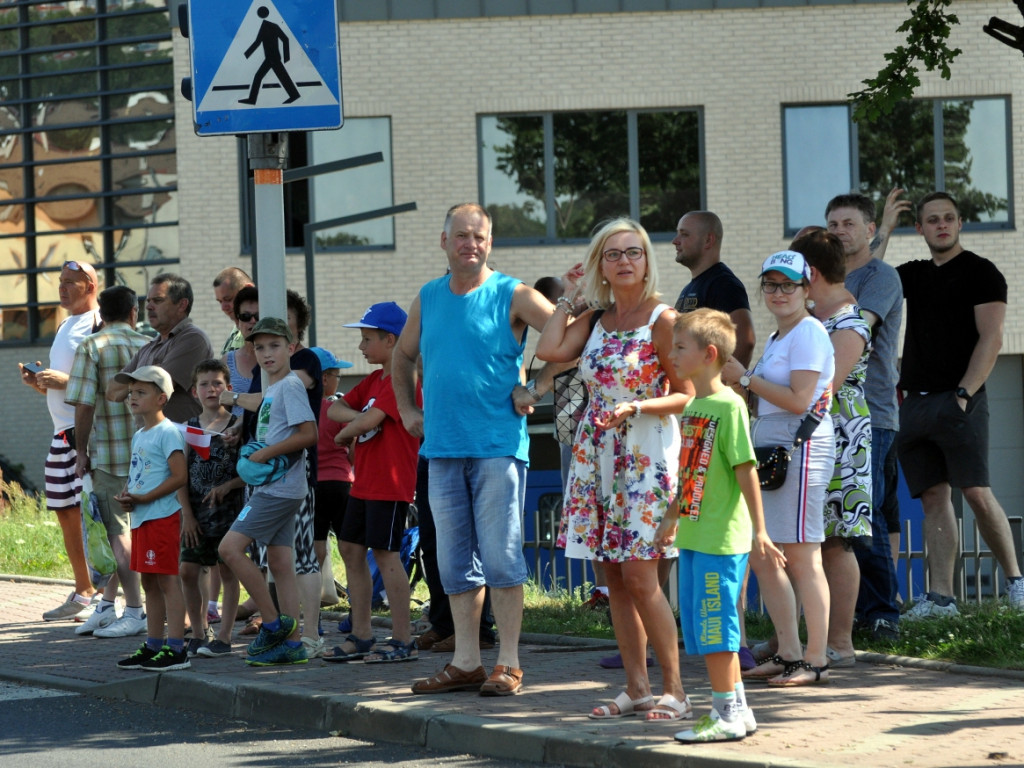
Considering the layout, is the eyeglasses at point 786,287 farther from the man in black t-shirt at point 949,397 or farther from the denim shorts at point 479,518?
the man in black t-shirt at point 949,397

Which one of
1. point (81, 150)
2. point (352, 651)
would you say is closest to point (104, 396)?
point (352, 651)

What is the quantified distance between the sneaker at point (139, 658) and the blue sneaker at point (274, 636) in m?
0.54

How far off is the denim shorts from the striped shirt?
3.32 m

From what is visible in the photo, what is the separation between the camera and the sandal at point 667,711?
5.76 m

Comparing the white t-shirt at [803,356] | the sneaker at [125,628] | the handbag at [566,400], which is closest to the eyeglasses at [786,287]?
the white t-shirt at [803,356]

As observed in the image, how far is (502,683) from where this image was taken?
6449 mm

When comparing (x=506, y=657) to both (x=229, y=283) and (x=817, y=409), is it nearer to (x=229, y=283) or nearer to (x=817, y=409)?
(x=817, y=409)

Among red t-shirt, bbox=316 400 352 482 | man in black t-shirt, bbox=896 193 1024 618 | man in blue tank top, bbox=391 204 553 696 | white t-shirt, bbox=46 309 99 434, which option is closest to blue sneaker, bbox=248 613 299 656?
man in blue tank top, bbox=391 204 553 696

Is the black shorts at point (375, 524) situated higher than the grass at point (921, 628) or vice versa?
the black shorts at point (375, 524)

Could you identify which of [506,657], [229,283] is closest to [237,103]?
[229,283]

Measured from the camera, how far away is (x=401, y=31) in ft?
66.7

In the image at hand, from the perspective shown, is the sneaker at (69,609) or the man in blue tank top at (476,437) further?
the sneaker at (69,609)

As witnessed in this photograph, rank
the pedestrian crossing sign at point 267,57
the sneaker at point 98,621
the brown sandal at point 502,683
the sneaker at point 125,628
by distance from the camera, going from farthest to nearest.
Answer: the sneaker at point 98,621 < the sneaker at point 125,628 < the pedestrian crossing sign at point 267,57 < the brown sandal at point 502,683

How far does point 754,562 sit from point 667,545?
0.74 m
